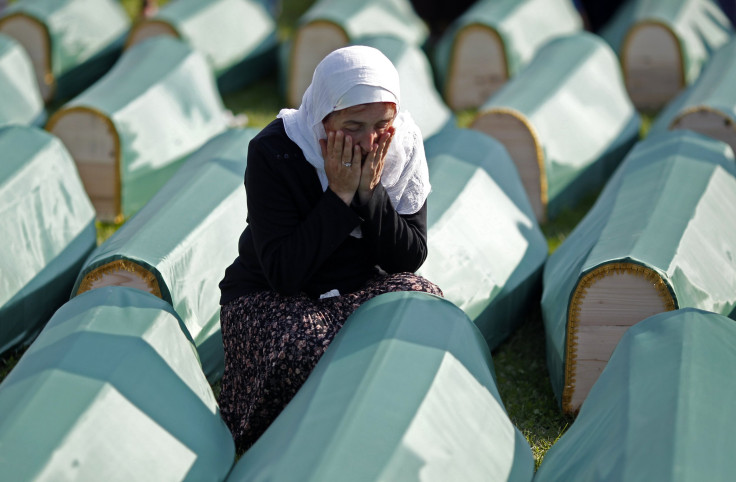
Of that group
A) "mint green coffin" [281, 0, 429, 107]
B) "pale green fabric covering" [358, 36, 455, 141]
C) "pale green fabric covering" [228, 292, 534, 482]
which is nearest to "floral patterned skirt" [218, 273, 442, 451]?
"pale green fabric covering" [228, 292, 534, 482]

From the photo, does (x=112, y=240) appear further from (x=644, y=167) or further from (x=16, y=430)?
(x=644, y=167)

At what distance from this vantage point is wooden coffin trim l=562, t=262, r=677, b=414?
122 inches

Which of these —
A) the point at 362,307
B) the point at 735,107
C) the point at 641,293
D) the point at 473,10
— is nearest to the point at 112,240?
the point at 362,307

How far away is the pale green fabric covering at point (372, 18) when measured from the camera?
21.6 feet

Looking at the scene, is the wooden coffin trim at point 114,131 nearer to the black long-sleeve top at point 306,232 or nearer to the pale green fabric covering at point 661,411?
the black long-sleeve top at point 306,232

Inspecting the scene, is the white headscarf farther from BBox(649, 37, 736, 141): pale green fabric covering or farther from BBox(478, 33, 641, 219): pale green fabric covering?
BBox(649, 37, 736, 141): pale green fabric covering

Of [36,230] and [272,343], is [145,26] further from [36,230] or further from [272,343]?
[272,343]

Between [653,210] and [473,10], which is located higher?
[653,210]

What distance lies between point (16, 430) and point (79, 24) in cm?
503

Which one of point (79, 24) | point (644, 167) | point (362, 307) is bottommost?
point (79, 24)

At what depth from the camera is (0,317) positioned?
3492 millimetres

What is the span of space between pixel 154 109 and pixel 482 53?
2.44m

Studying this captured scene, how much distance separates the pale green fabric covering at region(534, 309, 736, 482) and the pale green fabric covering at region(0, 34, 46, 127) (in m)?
3.65

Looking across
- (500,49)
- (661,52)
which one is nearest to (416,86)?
(500,49)
